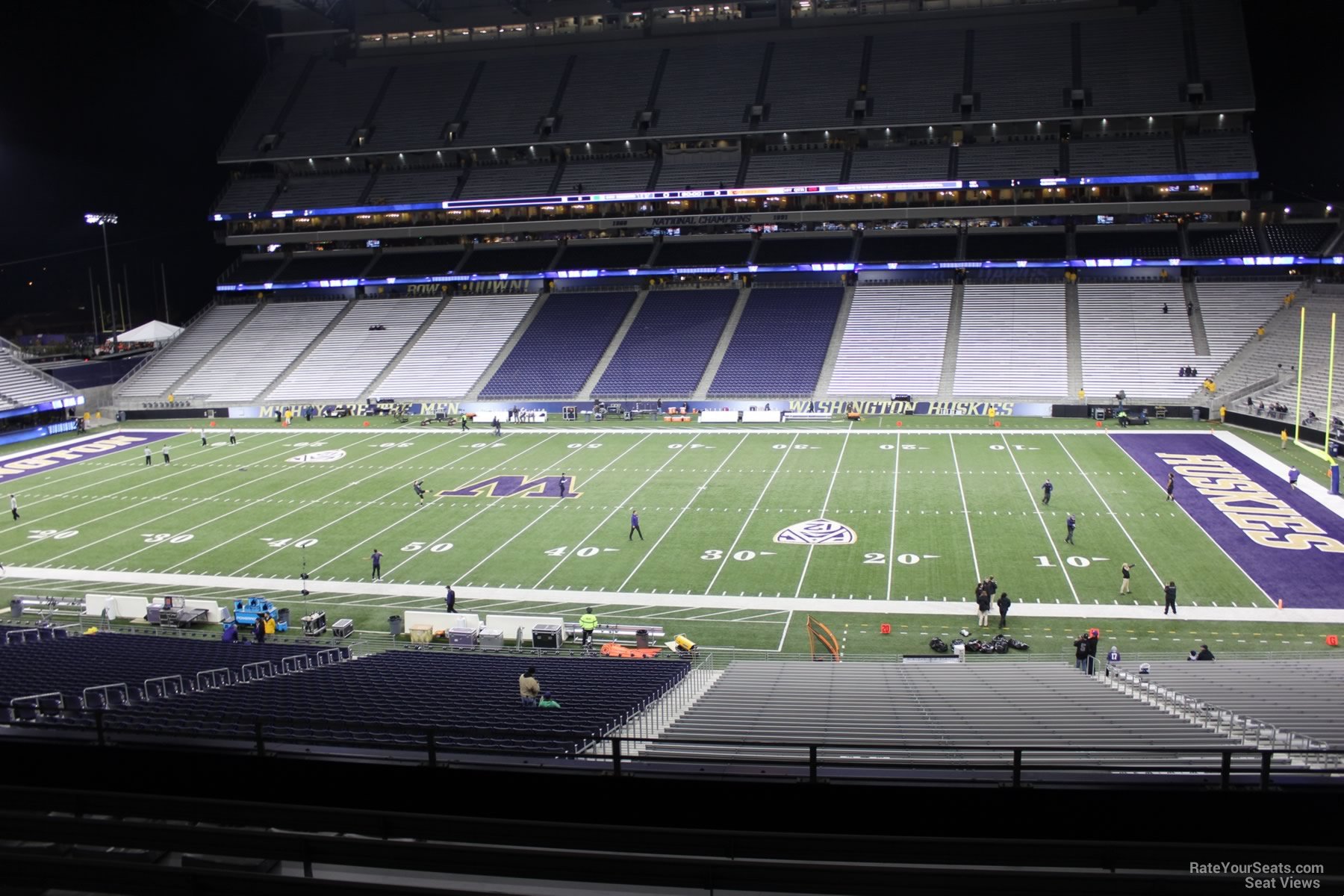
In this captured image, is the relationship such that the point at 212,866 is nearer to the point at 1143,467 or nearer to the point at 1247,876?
the point at 1247,876

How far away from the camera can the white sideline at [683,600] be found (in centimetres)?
2225

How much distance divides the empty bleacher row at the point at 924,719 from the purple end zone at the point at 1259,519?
1161 cm

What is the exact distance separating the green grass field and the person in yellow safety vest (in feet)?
6.10

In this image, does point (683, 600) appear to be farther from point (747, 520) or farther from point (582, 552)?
point (747, 520)

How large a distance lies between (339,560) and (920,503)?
17.4 m

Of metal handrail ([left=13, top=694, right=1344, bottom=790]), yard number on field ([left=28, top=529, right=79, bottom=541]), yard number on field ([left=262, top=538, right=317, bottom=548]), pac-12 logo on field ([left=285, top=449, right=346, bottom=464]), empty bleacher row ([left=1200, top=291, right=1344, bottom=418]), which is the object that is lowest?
yard number on field ([left=262, top=538, right=317, bottom=548])

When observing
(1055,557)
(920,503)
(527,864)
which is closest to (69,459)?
(920,503)

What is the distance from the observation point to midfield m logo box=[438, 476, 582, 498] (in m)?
34.9

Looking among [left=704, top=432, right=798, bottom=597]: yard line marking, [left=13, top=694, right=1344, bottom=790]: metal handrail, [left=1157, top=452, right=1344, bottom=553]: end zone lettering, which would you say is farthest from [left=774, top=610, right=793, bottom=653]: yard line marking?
[left=1157, top=452, right=1344, bottom=553]: end zone lettering

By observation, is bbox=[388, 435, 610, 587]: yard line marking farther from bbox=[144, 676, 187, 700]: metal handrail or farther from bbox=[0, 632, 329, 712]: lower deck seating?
bbox=[144, 676, 187, 700]: metal handrail

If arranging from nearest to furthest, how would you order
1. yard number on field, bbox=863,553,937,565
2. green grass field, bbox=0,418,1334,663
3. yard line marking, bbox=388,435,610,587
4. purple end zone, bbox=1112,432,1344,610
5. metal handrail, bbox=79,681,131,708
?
metal handrail, bbox=79,681,131,708 < green grass field, bbox=0,418,1334,663 < purple end zone, bbox=1112,432,1344,610 < yard number on field, bbox=863,553,937,565 < yard line marking, bbox=388,435,610,587

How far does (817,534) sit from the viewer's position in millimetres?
29203

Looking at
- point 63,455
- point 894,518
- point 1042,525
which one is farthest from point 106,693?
point 63,455

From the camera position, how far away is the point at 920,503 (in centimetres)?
3198
